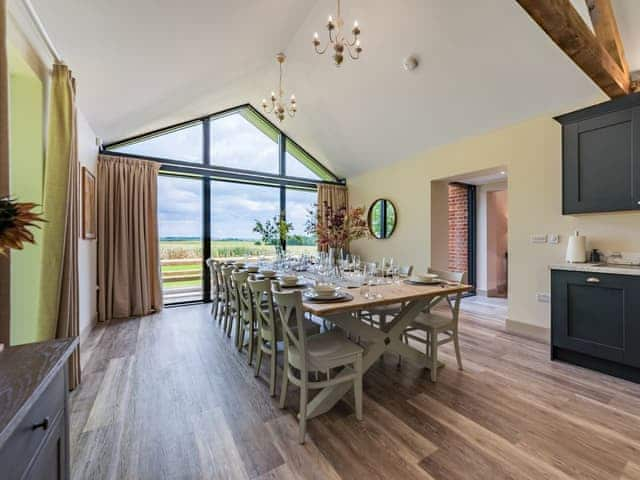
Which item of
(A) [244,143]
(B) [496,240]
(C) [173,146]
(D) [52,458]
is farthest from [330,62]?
(B) [496,240]

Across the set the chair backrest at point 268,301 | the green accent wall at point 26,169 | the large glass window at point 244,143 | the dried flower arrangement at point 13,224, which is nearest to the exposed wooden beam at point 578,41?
the chair backrest at point 268,301

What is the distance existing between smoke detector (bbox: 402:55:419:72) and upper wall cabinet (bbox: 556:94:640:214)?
1626 mm

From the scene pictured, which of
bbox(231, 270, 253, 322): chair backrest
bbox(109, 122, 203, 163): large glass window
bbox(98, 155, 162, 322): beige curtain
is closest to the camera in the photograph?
bbox(231, 270, 253, 322): chair backrest

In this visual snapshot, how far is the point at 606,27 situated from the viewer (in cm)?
232

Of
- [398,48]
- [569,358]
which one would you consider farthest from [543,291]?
[398,48]

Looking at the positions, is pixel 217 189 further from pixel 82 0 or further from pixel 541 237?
pixel 541 237

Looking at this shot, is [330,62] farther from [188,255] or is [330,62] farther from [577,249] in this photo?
[188,255]

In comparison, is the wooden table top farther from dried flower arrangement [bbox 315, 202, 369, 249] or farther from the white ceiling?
the white ceiling

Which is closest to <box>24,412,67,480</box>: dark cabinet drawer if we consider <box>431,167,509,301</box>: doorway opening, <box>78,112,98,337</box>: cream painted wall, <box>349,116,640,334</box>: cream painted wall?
<box>78,112,98,337</box>: cream painted wall

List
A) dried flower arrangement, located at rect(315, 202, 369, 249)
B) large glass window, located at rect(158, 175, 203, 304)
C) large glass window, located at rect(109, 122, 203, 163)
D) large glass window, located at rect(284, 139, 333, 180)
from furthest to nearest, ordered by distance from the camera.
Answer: large glass window, located at rect(284, 139, 333, 180), large glass window, located at rect(158, 175, 203, 304), large glass window, located at rect(109, 122, 203, 163), dried flower arrangement, located at rect(315, 202, 369, 249)

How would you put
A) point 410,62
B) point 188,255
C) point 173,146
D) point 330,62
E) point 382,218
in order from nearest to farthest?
point 410,62
point 330,62
point 173,146
point 188,255
point 382,218

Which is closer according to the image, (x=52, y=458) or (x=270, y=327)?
(x=52, y=458)

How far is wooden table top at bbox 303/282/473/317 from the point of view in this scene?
70.0 inches

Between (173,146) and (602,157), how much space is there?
223 inches
